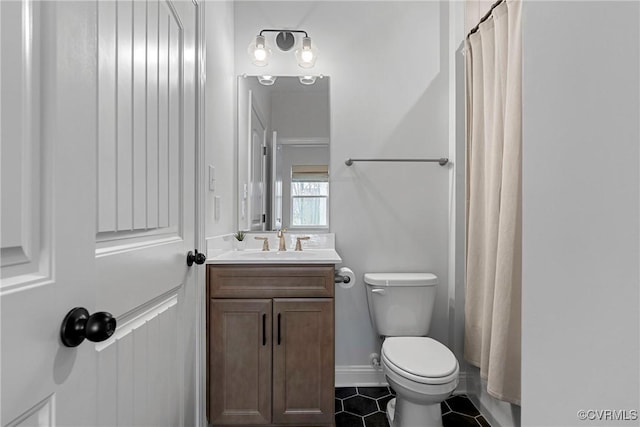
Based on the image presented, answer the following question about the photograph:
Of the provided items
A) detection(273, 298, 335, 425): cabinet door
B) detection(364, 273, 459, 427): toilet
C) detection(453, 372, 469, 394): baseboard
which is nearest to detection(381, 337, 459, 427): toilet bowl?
detection(364, 273, 459, 427): toilet

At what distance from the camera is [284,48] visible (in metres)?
2.10

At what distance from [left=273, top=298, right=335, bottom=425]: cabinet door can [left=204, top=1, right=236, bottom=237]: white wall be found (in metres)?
0.55

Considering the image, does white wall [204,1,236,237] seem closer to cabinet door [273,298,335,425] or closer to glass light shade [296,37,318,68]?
glass light shade [296,37,318,68]

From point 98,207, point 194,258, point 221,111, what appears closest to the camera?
point 98,207

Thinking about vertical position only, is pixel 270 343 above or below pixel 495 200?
below

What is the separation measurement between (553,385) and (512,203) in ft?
3.41

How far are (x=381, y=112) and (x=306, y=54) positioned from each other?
0.58 meters

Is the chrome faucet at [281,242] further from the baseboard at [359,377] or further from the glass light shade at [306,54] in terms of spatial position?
the glass light shade at [306,54]

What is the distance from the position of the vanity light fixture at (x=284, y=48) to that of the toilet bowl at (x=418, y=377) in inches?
66.5

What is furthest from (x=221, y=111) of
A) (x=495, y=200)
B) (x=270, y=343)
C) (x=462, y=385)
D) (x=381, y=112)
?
(x=462, y=385)

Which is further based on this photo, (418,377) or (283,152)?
(283,152)

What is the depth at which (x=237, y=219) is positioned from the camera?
2.07 metres

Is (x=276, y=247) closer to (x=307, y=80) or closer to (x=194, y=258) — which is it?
(x=194, y=258)

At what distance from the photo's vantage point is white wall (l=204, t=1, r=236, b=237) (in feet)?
5.08
